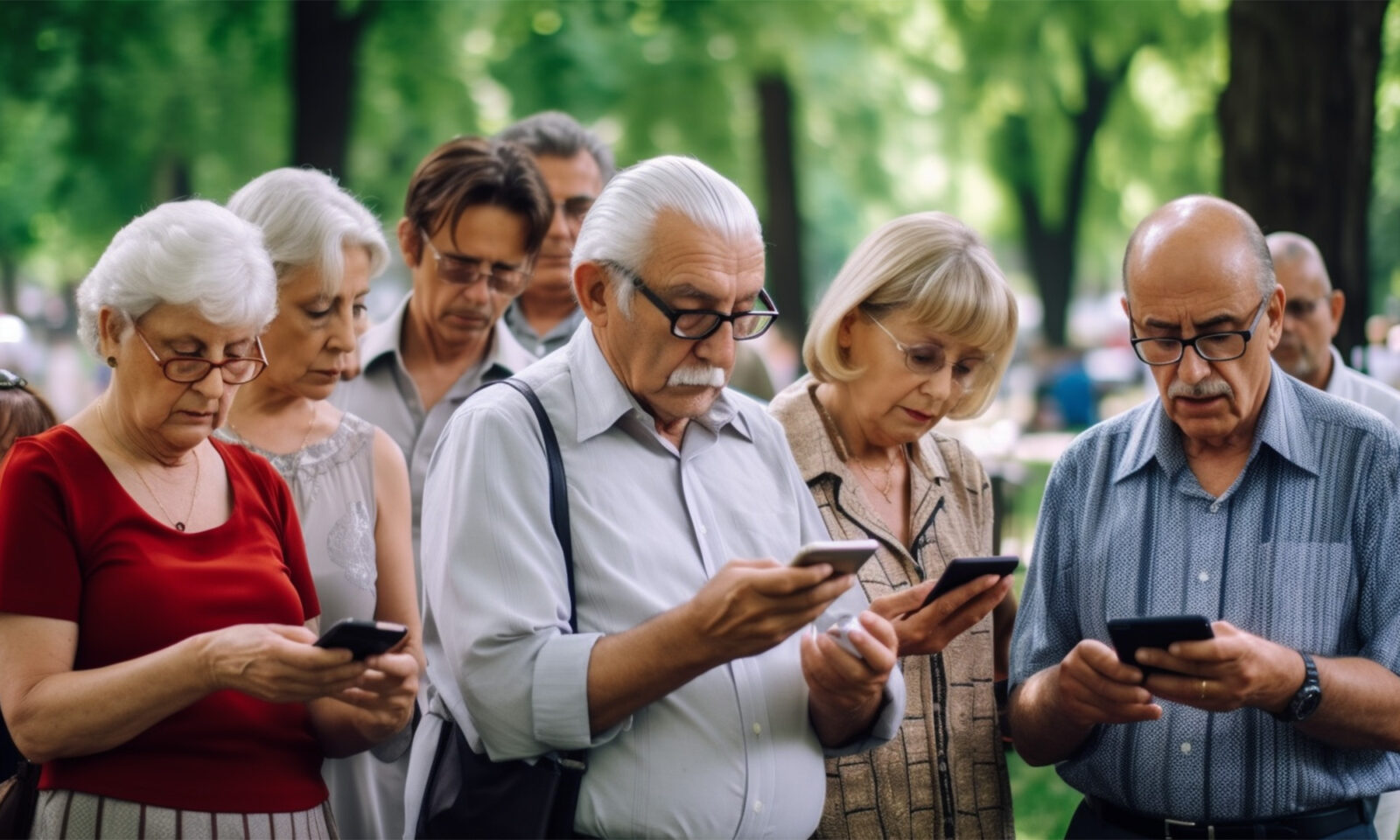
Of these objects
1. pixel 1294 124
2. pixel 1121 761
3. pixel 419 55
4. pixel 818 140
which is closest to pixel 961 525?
pixel 1121 761

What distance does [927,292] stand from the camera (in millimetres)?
3945

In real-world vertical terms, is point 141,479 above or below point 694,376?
below

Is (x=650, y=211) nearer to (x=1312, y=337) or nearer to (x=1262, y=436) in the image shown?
(x=1262, y=436)

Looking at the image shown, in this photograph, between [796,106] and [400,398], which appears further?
[796,106]

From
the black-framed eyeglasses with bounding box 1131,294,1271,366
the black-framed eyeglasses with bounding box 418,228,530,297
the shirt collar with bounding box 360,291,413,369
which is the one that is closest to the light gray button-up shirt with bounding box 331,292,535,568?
the shirt collar with bounding box 360,291,413,369

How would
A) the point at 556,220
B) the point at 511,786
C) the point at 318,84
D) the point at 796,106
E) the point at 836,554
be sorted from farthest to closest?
the point at 796,106, the point at 318,84, the point at 556,220, the point at 511,786, the point at 836,554

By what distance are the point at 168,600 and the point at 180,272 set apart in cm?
69

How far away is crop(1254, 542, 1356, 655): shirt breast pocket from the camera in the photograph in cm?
344

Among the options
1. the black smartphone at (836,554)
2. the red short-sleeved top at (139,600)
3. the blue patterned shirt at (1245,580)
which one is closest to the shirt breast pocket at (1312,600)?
the blue patterned shirt at (1245,580)

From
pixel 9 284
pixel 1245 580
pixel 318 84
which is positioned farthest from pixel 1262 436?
pixel 9 284

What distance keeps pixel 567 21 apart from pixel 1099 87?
10746mm

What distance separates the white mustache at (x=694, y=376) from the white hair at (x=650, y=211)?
0.17 meters

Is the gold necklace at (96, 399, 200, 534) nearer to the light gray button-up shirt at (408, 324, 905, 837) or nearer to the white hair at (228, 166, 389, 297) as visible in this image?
the light gray button-up shirt at (408, 324, 905, 837)

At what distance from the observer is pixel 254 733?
321cm
